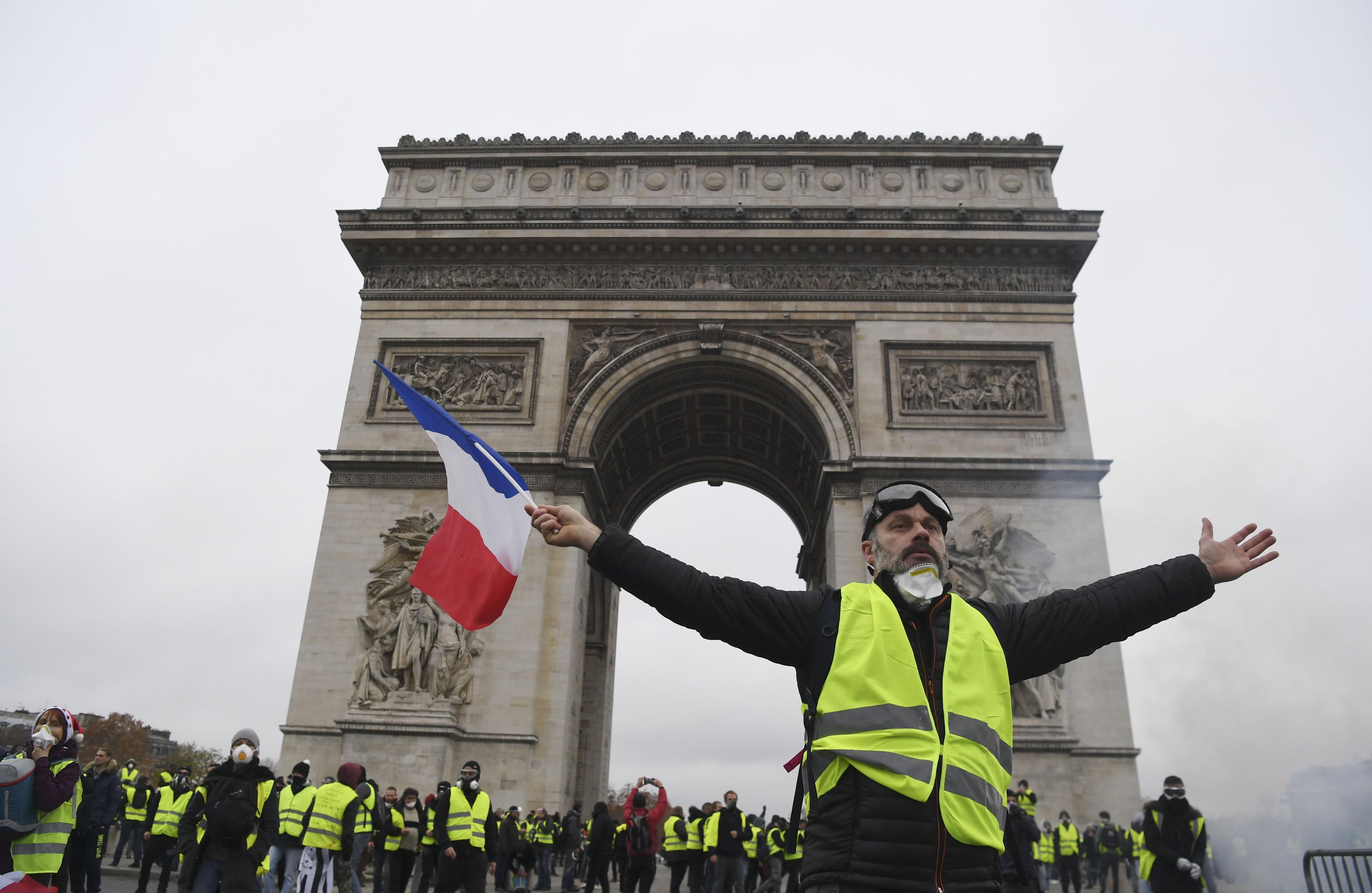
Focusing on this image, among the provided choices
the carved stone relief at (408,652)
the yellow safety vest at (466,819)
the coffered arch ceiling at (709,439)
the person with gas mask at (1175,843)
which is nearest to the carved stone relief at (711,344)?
the coffered arch ceiling at (709,439)

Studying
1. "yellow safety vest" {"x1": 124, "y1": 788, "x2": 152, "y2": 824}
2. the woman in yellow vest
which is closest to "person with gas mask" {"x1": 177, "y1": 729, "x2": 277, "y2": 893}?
the woman in yellow vest

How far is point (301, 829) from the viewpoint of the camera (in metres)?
8.21

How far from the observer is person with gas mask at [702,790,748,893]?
37.6 ft

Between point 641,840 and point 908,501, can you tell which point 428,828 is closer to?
point 641,840

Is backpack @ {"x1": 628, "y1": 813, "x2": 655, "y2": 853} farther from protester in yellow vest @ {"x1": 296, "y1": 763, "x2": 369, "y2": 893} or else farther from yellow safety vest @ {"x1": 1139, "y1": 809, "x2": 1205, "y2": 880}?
yellow safety vest @ {"x1": 1139, "y1": 809, "x2": 1205, "y2": 880}

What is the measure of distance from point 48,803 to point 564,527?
434 cm

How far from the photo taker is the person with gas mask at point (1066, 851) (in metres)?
15.3

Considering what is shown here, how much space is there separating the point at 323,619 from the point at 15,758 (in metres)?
14.3

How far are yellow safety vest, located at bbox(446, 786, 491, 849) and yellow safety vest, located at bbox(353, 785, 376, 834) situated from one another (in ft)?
9.34

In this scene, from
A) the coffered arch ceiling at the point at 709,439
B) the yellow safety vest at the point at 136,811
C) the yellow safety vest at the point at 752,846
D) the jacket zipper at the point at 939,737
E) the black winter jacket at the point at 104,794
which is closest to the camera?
the jacket zipper at the point at 939,737

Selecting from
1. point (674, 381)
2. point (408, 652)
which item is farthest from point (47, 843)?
point (674, 381)

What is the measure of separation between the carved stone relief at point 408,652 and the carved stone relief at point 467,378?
3.06 m

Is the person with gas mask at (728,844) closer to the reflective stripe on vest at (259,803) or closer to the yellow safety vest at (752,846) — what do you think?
the yellow safety vest at (752,846)

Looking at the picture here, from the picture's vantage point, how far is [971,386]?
20422 mm
